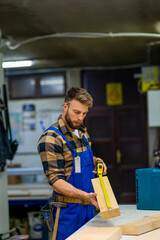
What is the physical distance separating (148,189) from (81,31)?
113 inches

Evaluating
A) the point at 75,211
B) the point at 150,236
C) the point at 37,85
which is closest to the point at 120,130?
the point at 37,85

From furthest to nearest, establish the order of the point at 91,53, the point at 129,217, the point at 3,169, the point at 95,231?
the point at 91,53
the point at 3,169
the point at 129,217
the point at 95,231

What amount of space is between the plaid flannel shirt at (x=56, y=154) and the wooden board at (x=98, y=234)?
476 millimetres

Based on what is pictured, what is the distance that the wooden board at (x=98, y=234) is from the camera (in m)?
1.87

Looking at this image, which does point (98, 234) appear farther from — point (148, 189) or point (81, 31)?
point (81, 31)

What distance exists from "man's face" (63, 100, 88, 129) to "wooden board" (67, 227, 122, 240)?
821 mm

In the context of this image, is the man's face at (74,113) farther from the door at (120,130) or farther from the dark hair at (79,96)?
the door at (120,130)

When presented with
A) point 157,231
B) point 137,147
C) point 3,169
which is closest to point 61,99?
A: point 137,147

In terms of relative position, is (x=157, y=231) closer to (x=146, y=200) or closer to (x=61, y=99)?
(x=146, y=200)

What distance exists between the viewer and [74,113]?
2559 millimetres

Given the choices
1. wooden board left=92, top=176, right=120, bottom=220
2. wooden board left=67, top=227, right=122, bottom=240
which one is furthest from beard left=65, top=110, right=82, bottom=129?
wooden board left=67, top=227, right=122, bottom=240

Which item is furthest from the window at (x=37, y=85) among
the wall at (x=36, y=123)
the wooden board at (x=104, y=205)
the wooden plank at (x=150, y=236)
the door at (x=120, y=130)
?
the wooden plank at (x=150, y=236)

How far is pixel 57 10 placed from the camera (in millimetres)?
4020

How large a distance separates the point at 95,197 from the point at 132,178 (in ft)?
16.8
